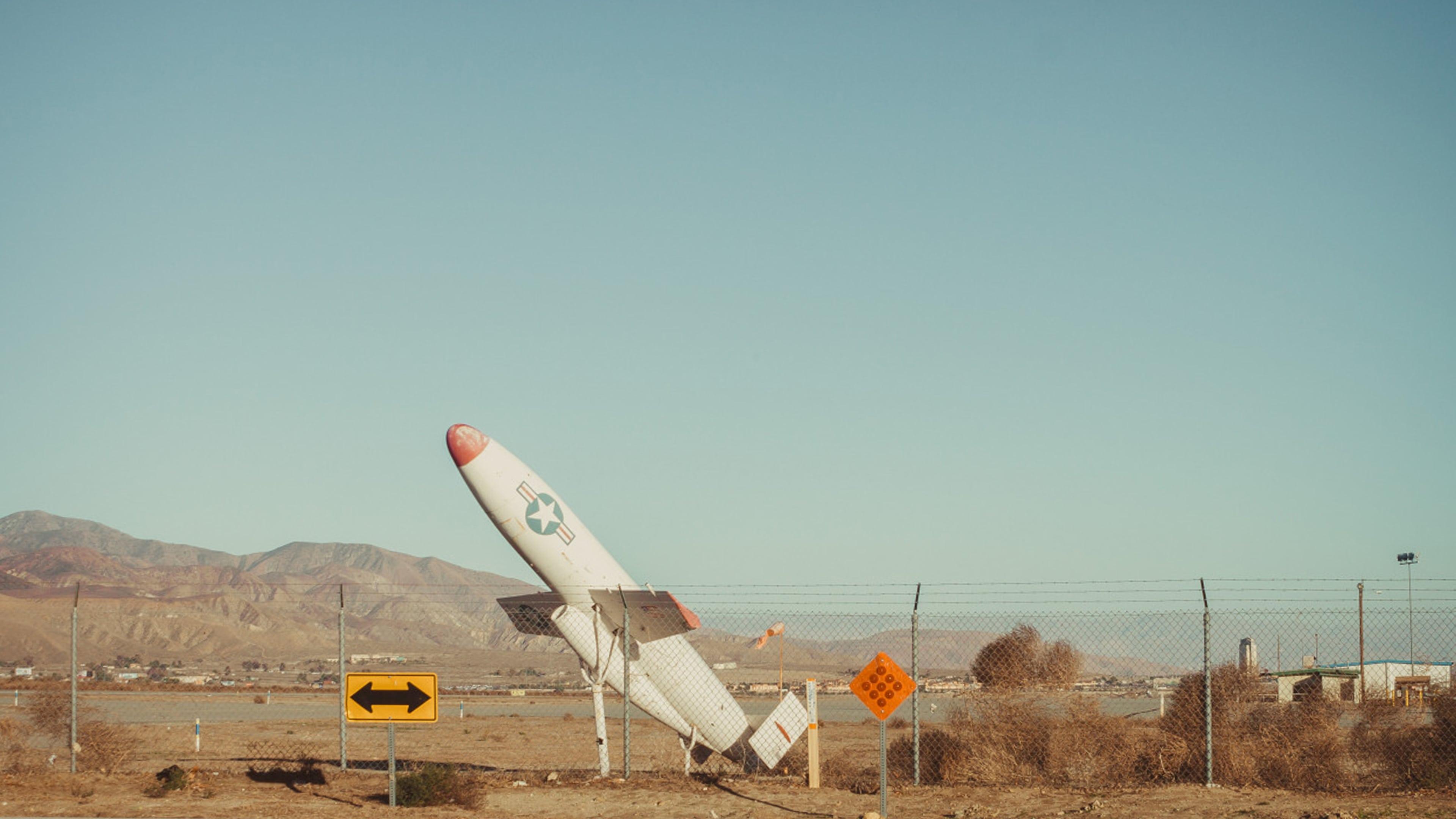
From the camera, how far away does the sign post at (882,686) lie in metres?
14.8

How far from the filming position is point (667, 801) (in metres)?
16.2

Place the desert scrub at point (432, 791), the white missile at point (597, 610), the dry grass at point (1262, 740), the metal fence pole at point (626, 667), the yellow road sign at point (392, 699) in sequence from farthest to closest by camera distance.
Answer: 1. the white missile at point (597, 610)
2. the metal fence pole at point (626, 667)
3. the dry grass at point (1262, 740)
4. the desert scrub at point (432, 791)
5. the yellow road sign at point (392, 699)

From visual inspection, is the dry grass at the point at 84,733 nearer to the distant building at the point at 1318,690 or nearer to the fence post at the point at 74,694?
the fence post at the point at 74,694

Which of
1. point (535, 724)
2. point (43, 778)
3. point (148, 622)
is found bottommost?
point (148, 622)

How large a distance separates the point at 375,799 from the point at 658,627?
16.4ft

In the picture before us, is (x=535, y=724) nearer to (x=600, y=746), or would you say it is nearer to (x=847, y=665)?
(x=600, y=746)

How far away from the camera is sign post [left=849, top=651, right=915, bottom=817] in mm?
14781

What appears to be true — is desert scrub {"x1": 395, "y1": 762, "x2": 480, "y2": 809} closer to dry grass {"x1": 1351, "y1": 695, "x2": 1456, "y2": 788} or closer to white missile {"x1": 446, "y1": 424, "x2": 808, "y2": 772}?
white missile {"x1": 446, "y1": 424, "x2": 808, "y2": 772}

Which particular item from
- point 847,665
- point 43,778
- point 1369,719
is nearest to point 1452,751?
point 1369,719

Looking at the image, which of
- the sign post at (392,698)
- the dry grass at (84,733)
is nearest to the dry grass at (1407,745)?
the sign post at (392,698)

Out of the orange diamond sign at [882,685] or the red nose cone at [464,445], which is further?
the red nose cone at [464,445]

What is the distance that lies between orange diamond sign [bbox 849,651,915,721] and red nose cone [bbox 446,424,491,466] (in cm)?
727

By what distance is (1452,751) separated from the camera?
664 inches

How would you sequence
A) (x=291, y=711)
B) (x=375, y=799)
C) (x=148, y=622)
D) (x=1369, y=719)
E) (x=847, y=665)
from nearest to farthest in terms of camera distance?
(x=375, y=799) < (x=1369, y=719) < (x=291, y=711) < (x=847, y=665) < (x=148, y=622)
